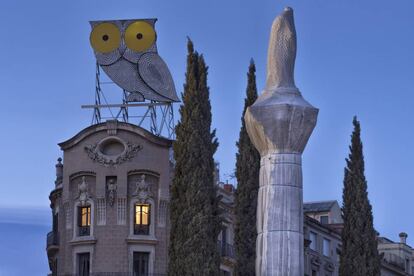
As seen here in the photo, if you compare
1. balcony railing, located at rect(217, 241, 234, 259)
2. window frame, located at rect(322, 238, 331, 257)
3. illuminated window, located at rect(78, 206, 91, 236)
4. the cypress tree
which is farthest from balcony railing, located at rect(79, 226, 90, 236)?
window frame, located at rect(322, 238, 331, 257)

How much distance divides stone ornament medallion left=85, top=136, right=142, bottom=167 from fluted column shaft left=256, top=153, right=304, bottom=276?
100 feet

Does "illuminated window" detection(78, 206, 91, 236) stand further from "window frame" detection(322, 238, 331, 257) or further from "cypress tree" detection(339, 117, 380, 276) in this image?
"window frame" detection(322, 238, 331, 257)

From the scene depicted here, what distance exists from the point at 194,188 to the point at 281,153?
2017 cm

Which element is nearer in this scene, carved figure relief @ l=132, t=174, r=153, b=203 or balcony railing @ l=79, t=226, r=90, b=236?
carved figure relief @ l=132, t=174, r=153, b=203

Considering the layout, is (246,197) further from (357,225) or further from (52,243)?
(52,243)

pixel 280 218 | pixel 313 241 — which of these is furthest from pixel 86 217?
pixel 280 218

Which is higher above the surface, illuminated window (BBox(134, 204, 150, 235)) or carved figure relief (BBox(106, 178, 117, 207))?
carved figure relief (BBox(106, 178, 117, 207))

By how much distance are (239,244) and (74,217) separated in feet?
43.2

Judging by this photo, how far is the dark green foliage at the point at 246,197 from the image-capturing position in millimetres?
61625

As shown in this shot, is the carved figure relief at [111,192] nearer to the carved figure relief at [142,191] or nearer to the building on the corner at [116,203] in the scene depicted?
the building on the corner at [116,203]

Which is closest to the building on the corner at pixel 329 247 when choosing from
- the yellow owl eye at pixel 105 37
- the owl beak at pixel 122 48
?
the owl beak at pixel 122 48

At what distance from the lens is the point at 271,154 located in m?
40.5

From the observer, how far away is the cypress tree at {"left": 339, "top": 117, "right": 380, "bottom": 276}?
67.4 metres

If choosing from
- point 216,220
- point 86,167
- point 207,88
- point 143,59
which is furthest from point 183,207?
point 143,59
